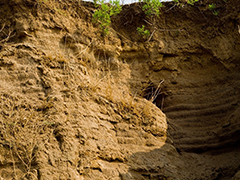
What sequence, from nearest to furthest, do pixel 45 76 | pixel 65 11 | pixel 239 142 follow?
pixel 45 76 < pixel 239 142 < pixel 65 11

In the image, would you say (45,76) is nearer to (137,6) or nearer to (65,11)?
(65,11)

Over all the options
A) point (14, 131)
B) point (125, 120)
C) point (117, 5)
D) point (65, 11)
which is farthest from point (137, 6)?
point (14, 131)

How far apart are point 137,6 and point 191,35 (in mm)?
1210

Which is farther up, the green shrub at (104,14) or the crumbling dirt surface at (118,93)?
the green shrub at (104,14)

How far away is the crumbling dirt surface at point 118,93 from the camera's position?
3492mm

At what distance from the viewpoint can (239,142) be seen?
455cm

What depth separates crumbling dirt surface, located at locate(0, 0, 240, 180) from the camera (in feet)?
11.5

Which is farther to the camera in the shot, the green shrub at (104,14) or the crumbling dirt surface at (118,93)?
the green shrub at (104,14)

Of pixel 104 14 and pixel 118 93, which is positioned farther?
pixel 104 14

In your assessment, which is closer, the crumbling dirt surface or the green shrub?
the crumbling dirt surface

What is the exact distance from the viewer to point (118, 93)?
491 centimetres

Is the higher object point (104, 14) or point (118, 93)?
point (104, 14)

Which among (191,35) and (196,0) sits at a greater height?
(196,0)

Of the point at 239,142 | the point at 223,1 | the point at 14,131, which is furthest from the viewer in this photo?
the point at 223,1
